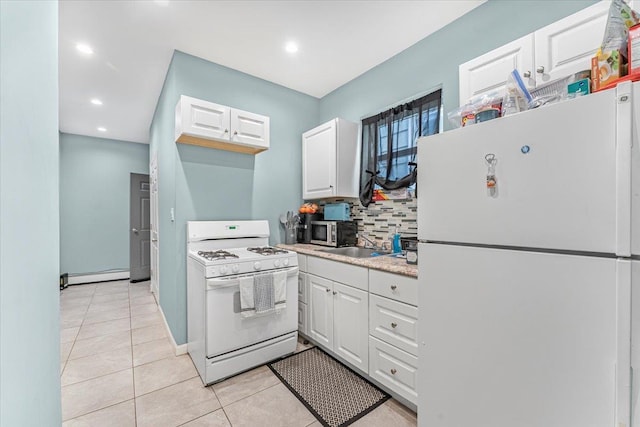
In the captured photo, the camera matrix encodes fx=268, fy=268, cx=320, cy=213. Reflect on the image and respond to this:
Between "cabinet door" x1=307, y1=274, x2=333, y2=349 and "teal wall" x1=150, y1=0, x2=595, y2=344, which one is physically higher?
"teal wall" x1=150, y1=0, x2=595, y2=344

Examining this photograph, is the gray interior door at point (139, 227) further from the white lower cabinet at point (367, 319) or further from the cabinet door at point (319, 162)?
the white lower cabinet at point (367, 319)

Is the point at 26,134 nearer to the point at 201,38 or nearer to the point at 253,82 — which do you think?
the point at 201,38

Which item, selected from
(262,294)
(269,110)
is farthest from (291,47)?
(262,294)

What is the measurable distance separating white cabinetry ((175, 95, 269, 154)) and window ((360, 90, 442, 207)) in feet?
3.63

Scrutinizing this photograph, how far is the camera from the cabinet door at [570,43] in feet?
4.28

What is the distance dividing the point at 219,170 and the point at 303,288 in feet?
4.81

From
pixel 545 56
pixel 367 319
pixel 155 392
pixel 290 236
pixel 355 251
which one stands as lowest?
pixel 155 392

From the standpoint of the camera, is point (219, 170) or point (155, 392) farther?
point (219, 170)

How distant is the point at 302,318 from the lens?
2629mm

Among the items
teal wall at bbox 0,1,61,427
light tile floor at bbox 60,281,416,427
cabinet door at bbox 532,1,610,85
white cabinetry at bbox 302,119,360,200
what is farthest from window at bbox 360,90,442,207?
teal wall at bbox 0,1,61,427

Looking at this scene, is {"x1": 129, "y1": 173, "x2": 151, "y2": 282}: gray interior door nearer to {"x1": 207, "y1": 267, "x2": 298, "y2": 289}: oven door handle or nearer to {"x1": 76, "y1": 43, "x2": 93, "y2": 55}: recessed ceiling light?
{"x1": 76, "y1": 43, "x2": 93, "y2": 55}: recessed ceiling light

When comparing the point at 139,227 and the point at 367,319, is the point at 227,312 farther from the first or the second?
the point at 139,227

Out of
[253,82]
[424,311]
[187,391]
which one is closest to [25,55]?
[424,311]

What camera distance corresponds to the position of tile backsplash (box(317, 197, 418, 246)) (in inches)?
95.9
